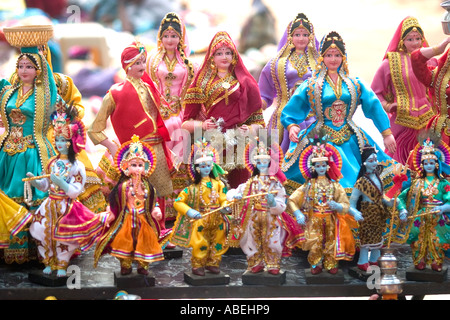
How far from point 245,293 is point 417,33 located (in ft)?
9.70

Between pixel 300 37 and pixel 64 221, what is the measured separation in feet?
9.32

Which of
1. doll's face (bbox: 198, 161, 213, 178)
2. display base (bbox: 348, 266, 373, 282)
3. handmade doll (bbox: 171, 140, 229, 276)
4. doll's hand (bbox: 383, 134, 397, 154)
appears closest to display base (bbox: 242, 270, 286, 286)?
handmade doll (bbox: 171, 140, 229, 276)

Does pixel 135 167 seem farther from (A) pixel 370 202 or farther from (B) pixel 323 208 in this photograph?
(A) pixel 370 202

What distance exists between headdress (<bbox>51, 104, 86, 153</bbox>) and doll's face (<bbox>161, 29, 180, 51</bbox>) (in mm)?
1592

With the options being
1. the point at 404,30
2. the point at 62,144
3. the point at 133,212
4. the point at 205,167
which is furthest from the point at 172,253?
the point at 404,30

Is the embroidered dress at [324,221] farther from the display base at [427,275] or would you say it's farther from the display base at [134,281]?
the display base at [134,281]

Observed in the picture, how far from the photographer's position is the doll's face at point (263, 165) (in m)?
7.83

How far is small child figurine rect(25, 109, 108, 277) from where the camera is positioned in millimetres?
7875

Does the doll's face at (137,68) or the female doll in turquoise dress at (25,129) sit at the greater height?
the doll's face at (137,68)

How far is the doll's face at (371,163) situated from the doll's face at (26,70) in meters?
2.74

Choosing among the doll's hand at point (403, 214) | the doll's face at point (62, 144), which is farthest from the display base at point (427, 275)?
the doll's face at point (62, 144)

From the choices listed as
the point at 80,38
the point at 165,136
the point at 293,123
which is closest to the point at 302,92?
the point at 293,123

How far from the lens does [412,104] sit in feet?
30.4
